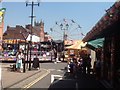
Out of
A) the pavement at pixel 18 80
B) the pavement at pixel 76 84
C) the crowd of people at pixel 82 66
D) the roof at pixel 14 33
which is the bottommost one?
the pavement at pixel 76 84

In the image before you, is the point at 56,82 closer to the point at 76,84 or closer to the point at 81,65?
the point at 76,84

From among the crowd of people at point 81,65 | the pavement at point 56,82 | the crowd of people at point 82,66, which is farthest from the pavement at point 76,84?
the crowd of people at point 81,65

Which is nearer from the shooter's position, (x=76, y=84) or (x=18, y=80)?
(x=76, y=84)

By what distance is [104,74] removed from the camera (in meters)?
29.8

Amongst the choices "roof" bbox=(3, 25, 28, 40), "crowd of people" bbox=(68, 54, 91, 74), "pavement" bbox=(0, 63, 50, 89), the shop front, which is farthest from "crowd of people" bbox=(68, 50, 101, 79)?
"roof" bbox=(3, 25, 28, 40)

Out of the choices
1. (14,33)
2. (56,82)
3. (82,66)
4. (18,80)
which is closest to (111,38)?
(56,82)

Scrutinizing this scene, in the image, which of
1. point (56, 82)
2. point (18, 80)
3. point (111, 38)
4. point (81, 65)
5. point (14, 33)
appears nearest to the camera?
point (111, 38)

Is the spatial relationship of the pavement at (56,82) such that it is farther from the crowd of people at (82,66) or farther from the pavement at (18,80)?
the crowd of people at (82,66)

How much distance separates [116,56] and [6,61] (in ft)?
150

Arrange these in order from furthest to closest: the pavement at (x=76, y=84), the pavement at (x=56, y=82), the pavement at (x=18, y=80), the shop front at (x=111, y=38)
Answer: the pavement at (x=18, y=80) < the pavement at (x=56, y=82) < the pavement at (x=76, y=84) < the shop front at (x=111, y=38)

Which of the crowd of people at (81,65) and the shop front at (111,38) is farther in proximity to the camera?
the crowd of people at (81,65)

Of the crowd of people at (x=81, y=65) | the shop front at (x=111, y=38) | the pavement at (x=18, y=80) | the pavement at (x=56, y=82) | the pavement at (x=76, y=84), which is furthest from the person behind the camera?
the crowd of people at (x=81, y=65)

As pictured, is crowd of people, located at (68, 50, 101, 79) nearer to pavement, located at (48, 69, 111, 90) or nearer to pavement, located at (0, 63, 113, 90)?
pavement, located at (0, 63, 113, 90)

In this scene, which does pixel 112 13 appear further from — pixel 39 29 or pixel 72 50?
pixel 39 29
